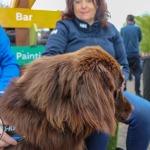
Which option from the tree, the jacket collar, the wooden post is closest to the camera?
the jacket collar

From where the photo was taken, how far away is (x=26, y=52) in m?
2.97

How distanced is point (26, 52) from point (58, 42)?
0.71 m

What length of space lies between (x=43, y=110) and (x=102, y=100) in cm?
32

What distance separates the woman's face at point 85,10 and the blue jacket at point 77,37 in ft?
0.15

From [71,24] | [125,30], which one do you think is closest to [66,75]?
[71,24]

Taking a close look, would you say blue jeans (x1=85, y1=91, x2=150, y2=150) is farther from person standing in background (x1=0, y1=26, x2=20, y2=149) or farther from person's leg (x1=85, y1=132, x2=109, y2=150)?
person standing in background (x1=0, y1=26, x2=20, y2=149)

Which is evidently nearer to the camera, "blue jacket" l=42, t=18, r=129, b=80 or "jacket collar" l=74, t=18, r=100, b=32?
"blue jacket" l=42, t=18, r=129, b=80

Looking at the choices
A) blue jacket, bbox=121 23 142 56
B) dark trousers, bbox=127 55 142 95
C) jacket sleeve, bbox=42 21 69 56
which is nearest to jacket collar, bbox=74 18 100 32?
jacket sleeve, bbox=42 21 69 56

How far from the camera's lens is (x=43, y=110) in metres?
1.62

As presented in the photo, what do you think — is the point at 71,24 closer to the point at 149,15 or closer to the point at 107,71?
the point at 107,71

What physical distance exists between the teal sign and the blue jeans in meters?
1.04

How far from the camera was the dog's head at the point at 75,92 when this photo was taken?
5.08 feet

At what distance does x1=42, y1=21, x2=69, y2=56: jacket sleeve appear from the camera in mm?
2330

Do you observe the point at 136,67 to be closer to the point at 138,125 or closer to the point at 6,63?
the point at 138,125
